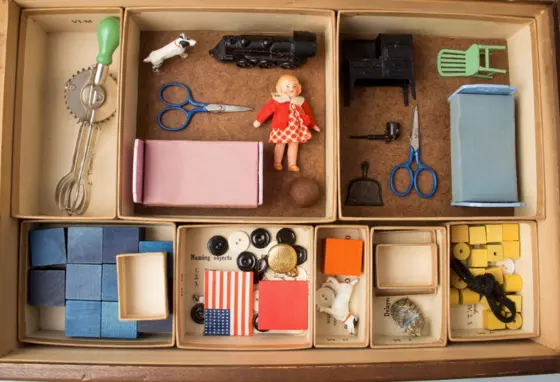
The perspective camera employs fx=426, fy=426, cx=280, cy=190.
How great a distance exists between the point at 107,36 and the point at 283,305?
1.04 m

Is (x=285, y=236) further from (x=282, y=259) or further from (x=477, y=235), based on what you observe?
(x=477, y=235)

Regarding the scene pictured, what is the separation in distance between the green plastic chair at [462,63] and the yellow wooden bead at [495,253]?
61 centimetres

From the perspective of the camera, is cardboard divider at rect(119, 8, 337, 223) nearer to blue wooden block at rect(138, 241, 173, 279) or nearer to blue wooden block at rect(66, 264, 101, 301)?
blue wooden block at rect(138, 241, 173, 279)

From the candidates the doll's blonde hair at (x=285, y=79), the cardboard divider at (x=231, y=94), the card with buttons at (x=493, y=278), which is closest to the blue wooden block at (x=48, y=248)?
the cardboard divider at (x=231, y=94)

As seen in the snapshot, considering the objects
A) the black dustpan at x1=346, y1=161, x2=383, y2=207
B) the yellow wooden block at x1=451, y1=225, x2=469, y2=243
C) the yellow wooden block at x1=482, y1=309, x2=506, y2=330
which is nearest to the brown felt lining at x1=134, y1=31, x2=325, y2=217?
the black dustpan at x1=346, y1=161, x2=383, y2=207

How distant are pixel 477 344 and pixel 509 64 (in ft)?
3.28

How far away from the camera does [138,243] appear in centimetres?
137

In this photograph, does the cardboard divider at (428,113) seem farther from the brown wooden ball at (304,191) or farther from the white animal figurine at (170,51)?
the white animal figurine at (170,51)

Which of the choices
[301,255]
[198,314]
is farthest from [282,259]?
[198,314]

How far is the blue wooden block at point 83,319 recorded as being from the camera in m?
1.36

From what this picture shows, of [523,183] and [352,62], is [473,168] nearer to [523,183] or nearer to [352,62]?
[523,183]

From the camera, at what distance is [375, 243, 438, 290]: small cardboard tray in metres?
1.40

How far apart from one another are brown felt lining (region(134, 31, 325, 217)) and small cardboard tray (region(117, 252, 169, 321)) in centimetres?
20

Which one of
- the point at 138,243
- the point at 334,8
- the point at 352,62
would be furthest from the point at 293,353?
the point at 334,8
